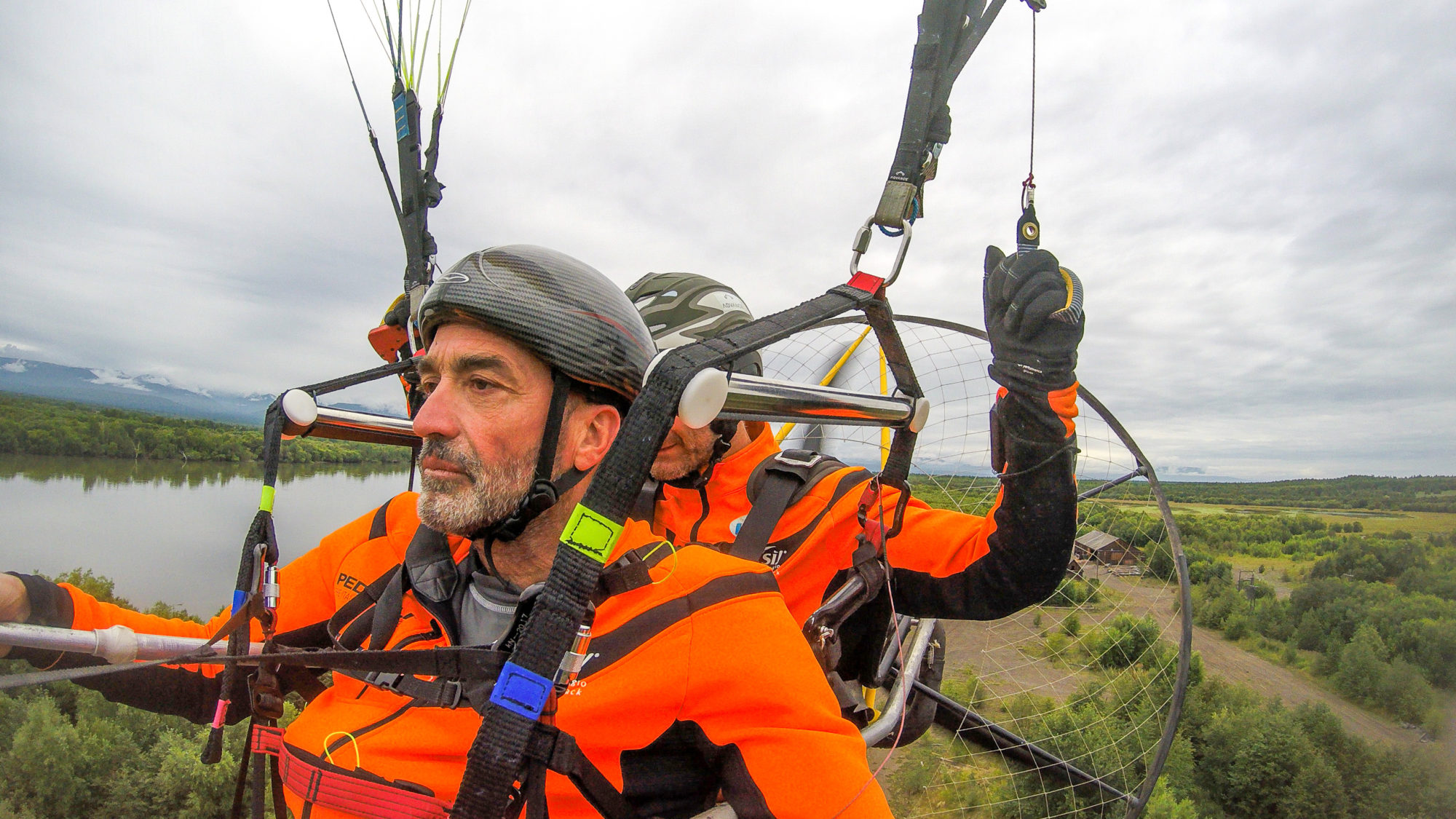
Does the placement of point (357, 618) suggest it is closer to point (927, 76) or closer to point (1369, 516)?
point (927, 76)

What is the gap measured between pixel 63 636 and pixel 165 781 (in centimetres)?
1872

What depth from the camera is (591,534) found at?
100 cm

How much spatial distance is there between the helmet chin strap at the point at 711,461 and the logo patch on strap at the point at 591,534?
208 centimetres

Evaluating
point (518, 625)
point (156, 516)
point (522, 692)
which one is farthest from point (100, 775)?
point (156, 516)

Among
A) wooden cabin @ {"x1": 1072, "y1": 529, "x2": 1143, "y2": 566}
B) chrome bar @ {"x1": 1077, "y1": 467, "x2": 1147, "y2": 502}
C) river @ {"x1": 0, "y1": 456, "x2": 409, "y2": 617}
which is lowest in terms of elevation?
river @ {"x1": 0, "y1": 456, "x2": 409, "y2": 617}

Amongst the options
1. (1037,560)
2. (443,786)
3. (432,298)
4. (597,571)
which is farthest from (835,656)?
(432,298)

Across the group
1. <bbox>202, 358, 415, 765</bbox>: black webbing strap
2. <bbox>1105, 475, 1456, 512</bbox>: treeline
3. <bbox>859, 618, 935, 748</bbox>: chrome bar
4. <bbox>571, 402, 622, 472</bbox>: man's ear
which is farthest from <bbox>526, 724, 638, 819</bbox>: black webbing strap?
<bbox>1105, 475, 1456, 512</bbox>: treeline

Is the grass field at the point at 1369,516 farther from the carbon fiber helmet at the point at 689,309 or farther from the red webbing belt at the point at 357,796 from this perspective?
the red webbing belt at the point at 357,796

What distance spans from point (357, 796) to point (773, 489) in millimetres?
1818

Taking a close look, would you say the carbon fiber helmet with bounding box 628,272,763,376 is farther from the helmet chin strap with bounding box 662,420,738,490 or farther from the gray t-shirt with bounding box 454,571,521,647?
the gray t-shirt with bounding box 454,571,521,647

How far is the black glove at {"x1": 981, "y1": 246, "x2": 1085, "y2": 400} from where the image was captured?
211cm

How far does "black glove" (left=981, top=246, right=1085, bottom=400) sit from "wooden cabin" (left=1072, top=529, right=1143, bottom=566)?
4.94 ft

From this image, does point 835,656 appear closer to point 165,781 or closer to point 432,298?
point 432,298

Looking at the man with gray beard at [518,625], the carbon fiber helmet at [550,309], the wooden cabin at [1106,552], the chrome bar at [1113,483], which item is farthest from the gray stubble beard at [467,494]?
the wooden cabin at [1106,552]
